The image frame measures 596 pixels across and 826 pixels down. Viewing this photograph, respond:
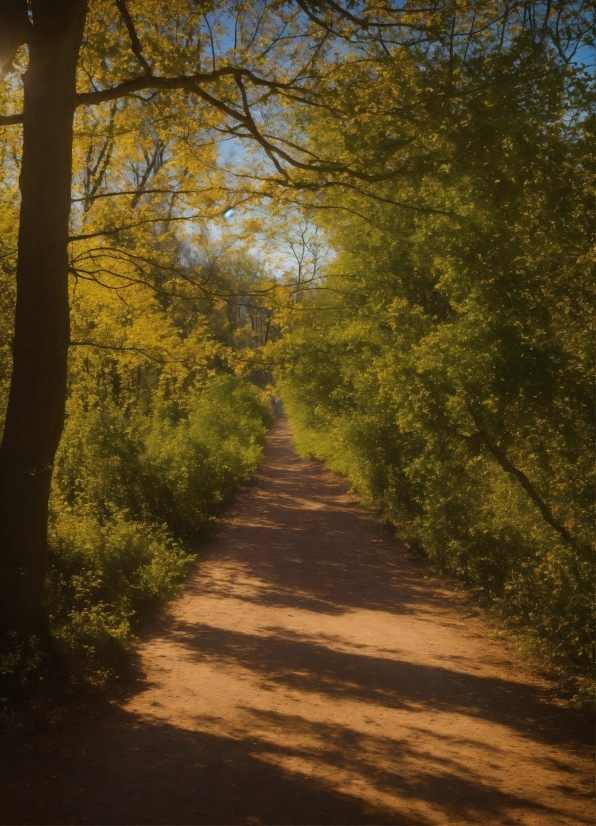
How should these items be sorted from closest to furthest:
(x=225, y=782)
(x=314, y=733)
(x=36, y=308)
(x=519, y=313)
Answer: (x=225, y=782) < (x=314, y=733) < (x=36, y=308) < (x=519, y=313)

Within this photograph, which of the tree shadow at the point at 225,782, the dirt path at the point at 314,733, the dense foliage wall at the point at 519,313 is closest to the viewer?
the tree shadow at the point at 225,782

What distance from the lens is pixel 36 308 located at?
7125mm

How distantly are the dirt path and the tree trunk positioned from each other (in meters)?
1.53

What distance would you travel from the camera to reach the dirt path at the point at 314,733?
200 inches

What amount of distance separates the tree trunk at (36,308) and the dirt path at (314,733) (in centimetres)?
153

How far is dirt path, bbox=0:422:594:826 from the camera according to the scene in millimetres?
5074

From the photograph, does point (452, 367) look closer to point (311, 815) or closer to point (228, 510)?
point (311, 815)

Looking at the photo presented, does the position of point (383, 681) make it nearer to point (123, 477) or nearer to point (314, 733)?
point (314, 733)

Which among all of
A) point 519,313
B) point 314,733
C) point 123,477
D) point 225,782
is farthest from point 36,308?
point 123,477

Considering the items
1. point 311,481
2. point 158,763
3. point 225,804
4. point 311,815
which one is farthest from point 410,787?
point 311,481

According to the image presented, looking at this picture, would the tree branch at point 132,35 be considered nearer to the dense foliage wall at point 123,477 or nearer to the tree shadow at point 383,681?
the dense foliage wall at point 123,477

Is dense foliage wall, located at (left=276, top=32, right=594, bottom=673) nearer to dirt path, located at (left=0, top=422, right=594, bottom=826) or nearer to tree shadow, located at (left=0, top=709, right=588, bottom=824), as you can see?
dirt path, located at (left=0, top=422, right=594, bottom=826)

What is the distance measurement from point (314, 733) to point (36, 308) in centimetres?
458

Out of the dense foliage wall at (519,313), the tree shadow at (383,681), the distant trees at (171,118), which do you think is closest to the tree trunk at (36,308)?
the distant trees at (171,118)
